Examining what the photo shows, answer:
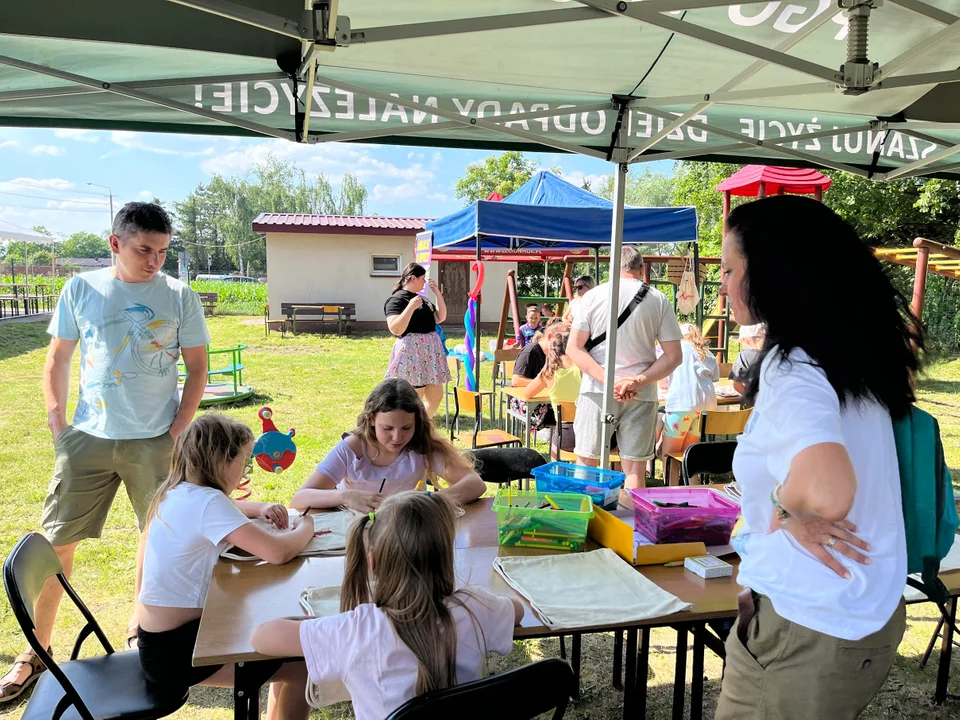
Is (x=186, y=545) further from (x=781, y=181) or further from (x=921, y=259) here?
(x=781, y=181)

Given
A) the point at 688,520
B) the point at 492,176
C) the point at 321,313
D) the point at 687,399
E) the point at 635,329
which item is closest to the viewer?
the point at 688,520

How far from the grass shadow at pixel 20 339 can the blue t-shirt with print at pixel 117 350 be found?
10923mm

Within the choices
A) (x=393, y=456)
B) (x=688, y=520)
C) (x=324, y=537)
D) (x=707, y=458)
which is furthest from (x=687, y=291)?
(x=324, y=537)

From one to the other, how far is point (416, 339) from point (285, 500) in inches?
73.9

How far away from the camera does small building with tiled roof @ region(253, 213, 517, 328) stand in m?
17.4

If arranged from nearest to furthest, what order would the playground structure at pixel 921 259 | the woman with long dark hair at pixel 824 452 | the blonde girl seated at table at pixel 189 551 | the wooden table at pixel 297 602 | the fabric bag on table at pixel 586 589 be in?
the woman with long dark hair at pixel 824 452 → the wooden table at pixel 297 602 → the fabric bag on table at pixel 586 589 → the blonde girl seated at table at pixel 189 551 → the playground structure at pixel 921 259

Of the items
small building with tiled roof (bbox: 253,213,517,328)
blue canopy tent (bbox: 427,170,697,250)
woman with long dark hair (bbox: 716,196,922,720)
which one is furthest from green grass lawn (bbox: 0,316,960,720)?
small building with tiled roof (bbox: 253,213,517,328)

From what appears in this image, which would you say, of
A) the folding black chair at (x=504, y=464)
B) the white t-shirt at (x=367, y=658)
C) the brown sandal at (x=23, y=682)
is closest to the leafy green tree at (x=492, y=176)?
the folding black chair at (x=504, y=464)

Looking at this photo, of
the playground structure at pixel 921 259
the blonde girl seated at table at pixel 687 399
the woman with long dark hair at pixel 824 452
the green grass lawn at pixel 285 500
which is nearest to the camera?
the woman with long dark hair at pixel 824 452

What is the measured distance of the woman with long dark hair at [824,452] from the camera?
1092mm

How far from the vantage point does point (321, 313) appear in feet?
57.0

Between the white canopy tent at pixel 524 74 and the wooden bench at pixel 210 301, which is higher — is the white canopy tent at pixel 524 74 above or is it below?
above

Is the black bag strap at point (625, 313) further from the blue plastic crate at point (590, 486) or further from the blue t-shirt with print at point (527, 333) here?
the blue t-shirt with print at point (527, 333)

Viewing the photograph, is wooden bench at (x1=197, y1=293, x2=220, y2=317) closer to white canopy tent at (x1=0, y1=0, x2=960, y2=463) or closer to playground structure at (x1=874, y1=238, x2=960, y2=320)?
playground structure at (x1=874, y1=238, x2=960, y2=320)
